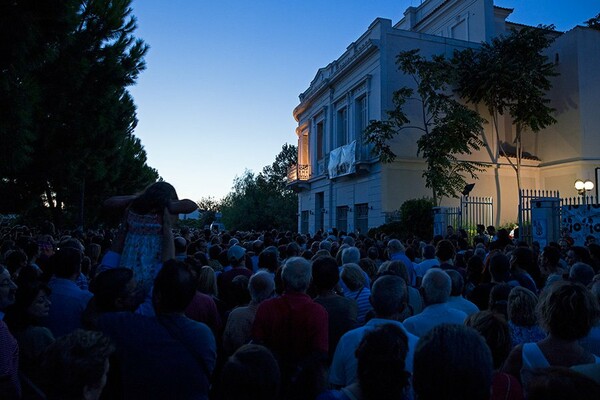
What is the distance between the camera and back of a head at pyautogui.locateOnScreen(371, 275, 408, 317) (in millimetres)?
3291

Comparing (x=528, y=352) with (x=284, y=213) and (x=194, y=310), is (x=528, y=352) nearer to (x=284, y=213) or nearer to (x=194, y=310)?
(x=194, y=310)


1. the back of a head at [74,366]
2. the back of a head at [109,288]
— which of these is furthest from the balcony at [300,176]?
the back of a head at [74,366]

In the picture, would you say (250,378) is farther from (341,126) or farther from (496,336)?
(341,126)

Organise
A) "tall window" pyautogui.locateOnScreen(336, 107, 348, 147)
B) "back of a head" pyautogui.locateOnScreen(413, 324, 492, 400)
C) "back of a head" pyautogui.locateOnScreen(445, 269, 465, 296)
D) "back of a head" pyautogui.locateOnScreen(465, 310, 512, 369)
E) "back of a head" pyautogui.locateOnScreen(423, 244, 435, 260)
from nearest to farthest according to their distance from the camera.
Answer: "back of a head" pyautogui.locateOnScreen(413, 324, 492, 400) → "back of a head" pyautogui.locateOnScreen(465, 310, 512, 369) → "back of a head" pyautogui.locateOnScreen(445, 269, 465, 296) → "back of a head" pyautogui.locateOnScreen(423, 244, 435, 260) → "tall window" pyautogui.locateOnScreen(336, 107, 348, 147)

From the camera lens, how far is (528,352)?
261 centimetres

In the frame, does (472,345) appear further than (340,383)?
No

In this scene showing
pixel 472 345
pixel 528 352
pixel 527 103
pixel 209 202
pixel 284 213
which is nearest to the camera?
pixel 472 345

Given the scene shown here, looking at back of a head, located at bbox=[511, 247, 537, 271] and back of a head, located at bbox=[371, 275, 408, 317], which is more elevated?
back of a head, located at bbox=[511, 247, 537, 271]

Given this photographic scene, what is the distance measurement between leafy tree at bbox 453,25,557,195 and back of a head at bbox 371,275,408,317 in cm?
1995

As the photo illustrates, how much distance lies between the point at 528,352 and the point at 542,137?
26088mm

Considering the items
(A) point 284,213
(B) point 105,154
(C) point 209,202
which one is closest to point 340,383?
(B) point 105,154

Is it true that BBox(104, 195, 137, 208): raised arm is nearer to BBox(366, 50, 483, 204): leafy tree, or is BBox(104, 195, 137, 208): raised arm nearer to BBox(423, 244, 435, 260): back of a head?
BBox(423, 244, 435, 260): back of a head

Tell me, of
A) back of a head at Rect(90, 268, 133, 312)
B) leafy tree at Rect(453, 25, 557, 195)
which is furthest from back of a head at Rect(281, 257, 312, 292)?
leafy tree at Rect(453, 25, 557, 195)

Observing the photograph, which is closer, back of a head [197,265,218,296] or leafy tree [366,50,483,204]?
back of a head [197,265,218,296]
